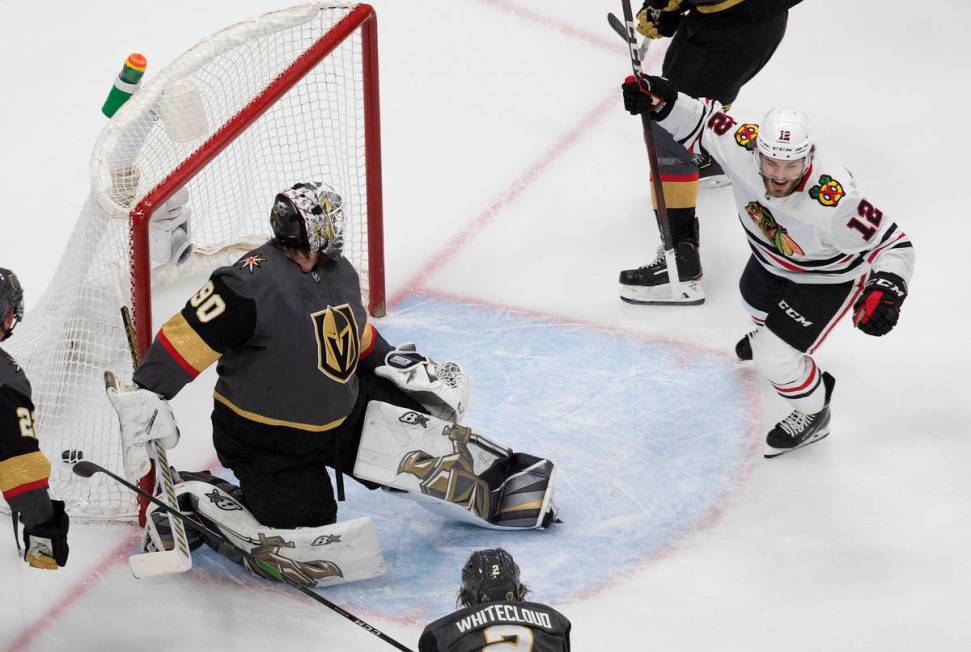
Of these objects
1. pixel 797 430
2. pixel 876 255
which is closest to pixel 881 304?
pixel 876 255

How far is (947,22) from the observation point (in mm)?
6633

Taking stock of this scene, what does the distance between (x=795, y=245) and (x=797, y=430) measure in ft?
1.80

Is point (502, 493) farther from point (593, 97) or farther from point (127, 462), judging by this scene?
point (593, 97)

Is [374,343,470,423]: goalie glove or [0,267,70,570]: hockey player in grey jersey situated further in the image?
[374,343,470,423]: goalie glove

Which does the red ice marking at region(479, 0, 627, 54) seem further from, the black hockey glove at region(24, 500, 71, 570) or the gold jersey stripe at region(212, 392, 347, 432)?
the black hockey glove at region(24, 500, 71, 570)

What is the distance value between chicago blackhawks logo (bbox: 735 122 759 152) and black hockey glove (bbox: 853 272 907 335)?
1.69 ft

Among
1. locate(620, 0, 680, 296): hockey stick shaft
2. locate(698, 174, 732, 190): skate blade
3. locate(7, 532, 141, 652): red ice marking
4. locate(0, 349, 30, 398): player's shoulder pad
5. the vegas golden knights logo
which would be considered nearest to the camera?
locate(0, 349, 30, 398): player's shoulder pad

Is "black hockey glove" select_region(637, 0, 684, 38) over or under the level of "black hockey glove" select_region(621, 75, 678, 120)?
under

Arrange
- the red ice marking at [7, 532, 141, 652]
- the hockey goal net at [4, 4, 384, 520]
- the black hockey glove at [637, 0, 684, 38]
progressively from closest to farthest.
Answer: the red ice marking at [7, 532, 141, 652]
the hockey goal net at [4, 4, 384, 520]
the black hockey glove at [637, 0, 684, 38]

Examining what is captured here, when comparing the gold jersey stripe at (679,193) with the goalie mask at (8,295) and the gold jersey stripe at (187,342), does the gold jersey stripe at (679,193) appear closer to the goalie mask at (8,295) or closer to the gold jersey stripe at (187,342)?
the gold jersey stripe at (187,342)

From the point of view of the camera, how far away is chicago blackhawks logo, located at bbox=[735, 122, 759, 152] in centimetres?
433

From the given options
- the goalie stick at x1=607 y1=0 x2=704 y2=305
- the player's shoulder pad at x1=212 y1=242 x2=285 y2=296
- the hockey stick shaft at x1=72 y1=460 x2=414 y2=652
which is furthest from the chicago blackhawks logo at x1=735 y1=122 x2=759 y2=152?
the hockey stick shaft at x1=72 y1=460 x2=414 y2=652

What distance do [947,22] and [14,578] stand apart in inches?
173

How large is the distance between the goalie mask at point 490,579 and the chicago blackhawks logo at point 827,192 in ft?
4.81
